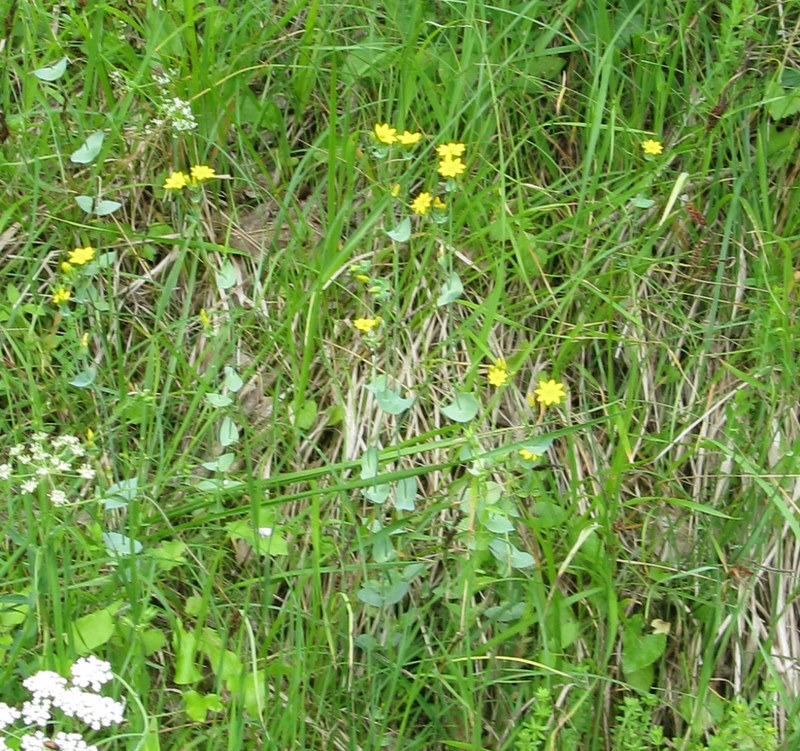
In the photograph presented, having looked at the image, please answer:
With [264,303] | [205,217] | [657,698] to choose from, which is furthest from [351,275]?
[657,698]

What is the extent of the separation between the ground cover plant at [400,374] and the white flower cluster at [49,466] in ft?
0.06

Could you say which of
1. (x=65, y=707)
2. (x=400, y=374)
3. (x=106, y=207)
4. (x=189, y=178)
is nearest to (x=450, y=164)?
(x=400, y=374)

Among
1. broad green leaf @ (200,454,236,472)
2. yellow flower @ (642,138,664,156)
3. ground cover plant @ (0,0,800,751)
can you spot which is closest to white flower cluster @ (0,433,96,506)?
ground cover plant @ (0,0,800,751)

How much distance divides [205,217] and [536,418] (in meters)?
0.94

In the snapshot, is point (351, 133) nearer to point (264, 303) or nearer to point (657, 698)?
point (264, 303)

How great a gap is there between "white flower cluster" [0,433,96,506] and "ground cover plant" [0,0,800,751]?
0.06 ft

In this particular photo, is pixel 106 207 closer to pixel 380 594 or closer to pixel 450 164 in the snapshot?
pixel 450 164

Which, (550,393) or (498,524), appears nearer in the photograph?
(498,524)

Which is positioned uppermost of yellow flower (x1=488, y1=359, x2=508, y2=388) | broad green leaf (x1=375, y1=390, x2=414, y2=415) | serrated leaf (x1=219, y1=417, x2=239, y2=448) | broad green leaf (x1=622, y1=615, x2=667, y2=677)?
yellow flower (x1=488, y1=359, x2=508, y2=388)

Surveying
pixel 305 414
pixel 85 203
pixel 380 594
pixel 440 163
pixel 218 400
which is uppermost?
pixel 440 163

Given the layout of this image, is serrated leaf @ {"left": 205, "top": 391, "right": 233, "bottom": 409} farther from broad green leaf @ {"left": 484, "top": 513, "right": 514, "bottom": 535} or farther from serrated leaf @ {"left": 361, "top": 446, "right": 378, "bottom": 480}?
broad green leaf @ {"left": 484, "top": 513, "right": 514, "bottom": 535}

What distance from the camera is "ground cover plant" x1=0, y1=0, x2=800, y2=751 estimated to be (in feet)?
6.65

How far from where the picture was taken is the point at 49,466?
6.98 ft

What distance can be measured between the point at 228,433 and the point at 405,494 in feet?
1.31
